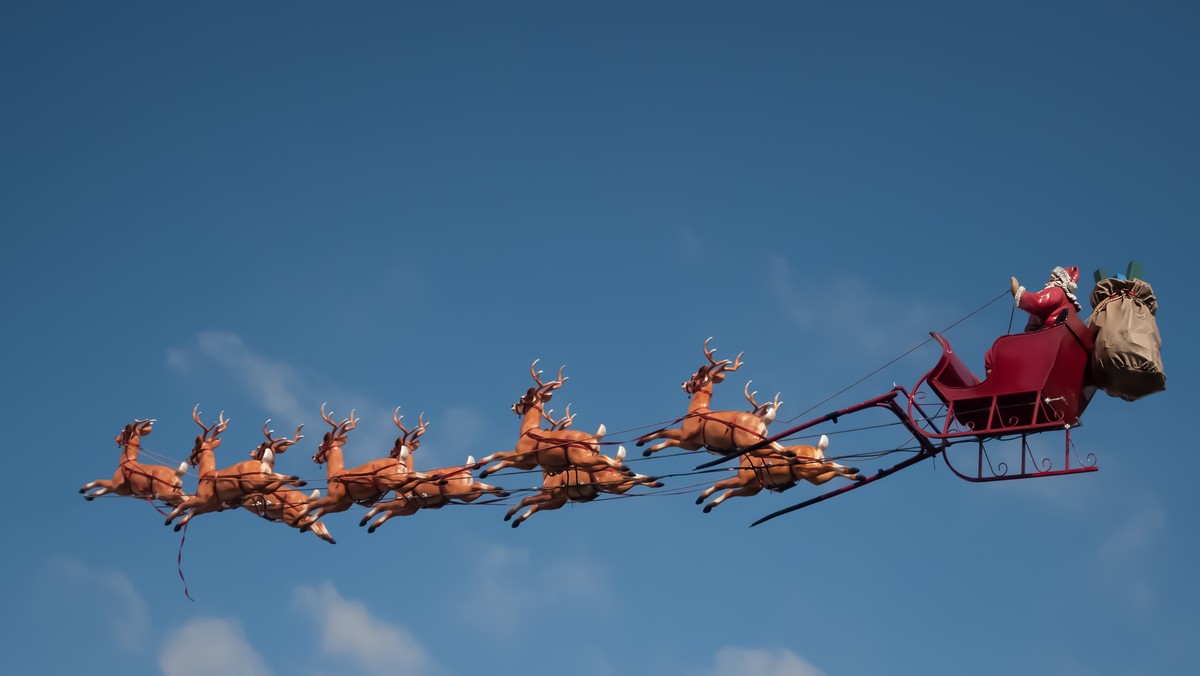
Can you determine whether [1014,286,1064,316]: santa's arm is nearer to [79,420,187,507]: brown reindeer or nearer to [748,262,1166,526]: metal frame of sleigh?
[748,262,1166,526]: metal frame of sleigh

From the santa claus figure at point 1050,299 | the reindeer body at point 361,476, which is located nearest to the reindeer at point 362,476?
the reindeer body at point 361,476

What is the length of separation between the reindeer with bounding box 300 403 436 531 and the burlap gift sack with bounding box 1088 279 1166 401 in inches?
372

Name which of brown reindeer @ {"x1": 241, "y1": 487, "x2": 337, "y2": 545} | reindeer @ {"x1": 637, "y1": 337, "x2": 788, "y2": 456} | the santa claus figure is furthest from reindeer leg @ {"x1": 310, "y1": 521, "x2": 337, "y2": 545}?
the santa claus figure

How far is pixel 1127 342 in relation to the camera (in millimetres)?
21641

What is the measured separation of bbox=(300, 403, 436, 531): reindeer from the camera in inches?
1013

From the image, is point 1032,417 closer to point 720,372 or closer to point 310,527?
point 720,372

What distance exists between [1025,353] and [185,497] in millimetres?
12994

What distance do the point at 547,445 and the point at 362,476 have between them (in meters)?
3.13

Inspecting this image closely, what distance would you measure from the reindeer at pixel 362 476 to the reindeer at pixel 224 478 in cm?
47

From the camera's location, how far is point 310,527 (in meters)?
26.8

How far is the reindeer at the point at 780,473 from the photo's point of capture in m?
23.2

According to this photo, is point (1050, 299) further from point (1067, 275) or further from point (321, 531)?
point (321, 531)

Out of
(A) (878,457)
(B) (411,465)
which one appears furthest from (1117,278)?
(B) (411,465)

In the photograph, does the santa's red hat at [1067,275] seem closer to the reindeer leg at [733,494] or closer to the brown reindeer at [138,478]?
the reindeer leg at [733,494]
